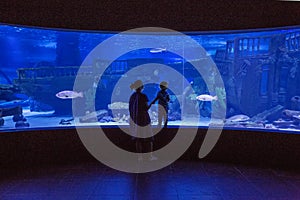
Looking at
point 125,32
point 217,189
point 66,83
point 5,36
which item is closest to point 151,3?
point 125,32

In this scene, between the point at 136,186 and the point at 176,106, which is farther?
the point at 176,106

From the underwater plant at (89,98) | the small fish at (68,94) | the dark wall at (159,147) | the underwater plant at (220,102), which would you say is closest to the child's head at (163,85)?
the dark wall at (159,147)

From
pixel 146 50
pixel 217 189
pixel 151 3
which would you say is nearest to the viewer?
pixel 217 189

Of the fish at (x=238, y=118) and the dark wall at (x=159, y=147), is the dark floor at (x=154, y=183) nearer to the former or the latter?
the dark wall at (x=159, y=147)

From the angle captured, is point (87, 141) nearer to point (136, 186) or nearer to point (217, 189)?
point (136, 186)

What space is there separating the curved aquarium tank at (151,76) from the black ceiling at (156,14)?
6.8 inches

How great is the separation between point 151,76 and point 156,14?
4.49 ft

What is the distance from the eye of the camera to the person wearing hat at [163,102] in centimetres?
622

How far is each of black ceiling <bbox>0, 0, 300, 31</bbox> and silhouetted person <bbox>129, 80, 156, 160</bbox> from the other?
4.84 ft

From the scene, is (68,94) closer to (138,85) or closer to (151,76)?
(138,85)

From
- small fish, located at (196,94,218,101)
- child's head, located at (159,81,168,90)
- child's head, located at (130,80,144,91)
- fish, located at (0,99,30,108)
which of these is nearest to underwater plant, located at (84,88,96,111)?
child's head, located at (130,80,144,91)

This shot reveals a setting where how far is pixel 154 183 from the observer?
4832mm

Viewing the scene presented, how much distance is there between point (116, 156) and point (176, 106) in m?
1.78

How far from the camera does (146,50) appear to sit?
258 inches
